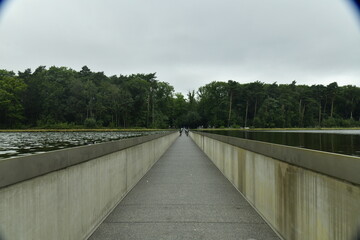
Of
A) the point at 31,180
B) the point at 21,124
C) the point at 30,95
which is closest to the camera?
the point at 31,180

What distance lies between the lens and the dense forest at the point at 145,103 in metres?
93.6

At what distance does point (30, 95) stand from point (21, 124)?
1252 cm

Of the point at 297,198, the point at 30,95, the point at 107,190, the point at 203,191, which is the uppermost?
the point at 30,95

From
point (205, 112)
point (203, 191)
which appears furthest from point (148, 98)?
point (203, 191)

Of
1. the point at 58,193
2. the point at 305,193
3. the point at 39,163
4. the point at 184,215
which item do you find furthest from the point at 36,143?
the point at 305,193

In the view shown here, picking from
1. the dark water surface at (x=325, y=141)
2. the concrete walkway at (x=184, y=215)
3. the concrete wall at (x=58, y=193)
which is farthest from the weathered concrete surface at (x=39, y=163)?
the dark water surface at (x=325, y=141)

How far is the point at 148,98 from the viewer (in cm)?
11931

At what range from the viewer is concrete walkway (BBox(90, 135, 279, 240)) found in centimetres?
445

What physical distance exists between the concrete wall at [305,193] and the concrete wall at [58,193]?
3.19 m

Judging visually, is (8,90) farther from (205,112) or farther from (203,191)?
(203,191)

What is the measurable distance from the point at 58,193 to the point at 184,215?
2.91 metres

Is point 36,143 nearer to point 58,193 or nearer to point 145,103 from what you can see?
point 58,193

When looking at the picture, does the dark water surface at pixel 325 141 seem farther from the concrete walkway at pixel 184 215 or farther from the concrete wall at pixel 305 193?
the concrete walkway at pixel 184 215

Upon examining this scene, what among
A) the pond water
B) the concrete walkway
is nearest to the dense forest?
the pond water
